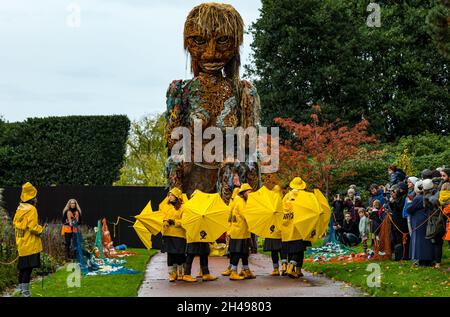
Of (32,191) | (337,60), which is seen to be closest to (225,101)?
(32,191)

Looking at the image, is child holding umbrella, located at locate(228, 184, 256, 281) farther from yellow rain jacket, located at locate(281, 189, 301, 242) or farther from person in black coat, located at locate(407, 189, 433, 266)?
person in black coat, located at locate(407, 189, 433, 266)

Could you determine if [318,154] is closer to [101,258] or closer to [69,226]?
[69,226]

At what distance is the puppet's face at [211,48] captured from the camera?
18594 mm

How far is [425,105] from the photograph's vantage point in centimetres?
3812

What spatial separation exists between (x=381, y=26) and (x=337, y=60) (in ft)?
10.5

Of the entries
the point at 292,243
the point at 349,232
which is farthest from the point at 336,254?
the point at 292,243

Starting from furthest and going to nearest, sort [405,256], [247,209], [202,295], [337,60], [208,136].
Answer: [337,60]
[208,136]
[405,256]
[247,209]
[202,295]

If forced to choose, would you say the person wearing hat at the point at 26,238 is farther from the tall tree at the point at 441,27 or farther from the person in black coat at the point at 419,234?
the tall tree at the point at 441,27

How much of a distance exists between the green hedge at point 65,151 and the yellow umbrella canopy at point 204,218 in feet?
64.0

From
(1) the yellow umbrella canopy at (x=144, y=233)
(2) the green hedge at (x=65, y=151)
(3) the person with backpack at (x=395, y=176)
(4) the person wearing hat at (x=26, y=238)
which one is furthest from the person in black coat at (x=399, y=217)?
(2) the green hedge at (x=65, y=151)

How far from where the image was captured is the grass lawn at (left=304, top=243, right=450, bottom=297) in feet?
40.5

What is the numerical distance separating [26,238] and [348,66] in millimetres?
27259

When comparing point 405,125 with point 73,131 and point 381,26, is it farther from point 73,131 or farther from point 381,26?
point 73,131

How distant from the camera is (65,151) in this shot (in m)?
33.2
